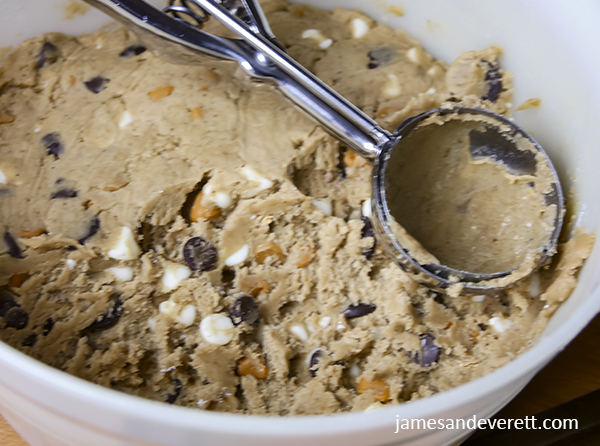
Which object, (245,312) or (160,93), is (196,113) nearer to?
(160,93)

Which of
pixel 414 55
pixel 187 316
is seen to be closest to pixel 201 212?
pixel 187 316

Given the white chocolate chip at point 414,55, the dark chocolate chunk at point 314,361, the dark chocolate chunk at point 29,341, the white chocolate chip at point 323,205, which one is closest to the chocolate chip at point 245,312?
the dark chocolate chunk at point 314,361

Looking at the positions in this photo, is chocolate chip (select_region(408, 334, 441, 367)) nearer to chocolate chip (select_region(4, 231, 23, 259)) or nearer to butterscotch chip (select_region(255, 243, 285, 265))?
butterscotch chip (select_region(255, 243, 285, 265))

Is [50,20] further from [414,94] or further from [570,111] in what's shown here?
[570,111]

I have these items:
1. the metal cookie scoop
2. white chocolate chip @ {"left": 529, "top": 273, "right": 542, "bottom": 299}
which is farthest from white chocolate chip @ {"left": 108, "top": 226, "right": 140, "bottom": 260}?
white chocolate chip @ {"left": 529, "top": 273, "right": 542, "bottom": 299}

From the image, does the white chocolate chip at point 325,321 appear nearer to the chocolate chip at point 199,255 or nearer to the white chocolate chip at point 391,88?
the chocolate chip at point 199,255

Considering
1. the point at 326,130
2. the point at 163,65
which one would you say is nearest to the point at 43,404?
the point at 326,130
